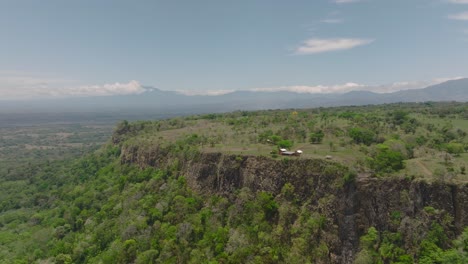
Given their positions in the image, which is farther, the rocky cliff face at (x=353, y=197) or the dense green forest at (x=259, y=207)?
the dense green forest at (x=259, y=207)

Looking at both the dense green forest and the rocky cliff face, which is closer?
the rocky cliff face

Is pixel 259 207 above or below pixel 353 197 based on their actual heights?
below

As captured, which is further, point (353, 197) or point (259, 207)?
point (259, 207)

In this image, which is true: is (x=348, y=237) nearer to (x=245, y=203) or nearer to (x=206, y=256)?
(x=245, y=203)

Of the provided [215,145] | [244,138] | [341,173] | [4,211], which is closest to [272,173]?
[341,173]
